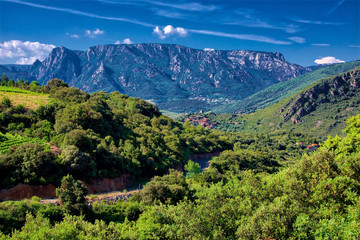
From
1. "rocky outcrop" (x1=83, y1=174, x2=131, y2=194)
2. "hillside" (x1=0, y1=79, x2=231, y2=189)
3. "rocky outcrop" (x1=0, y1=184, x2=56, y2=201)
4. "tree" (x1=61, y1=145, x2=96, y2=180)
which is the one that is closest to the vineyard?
"hillside" (x1=0, y1=79, x2=231, y2=189)

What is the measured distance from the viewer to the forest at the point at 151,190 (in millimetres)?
17578

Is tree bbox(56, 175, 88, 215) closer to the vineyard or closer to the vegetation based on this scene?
the vegetation

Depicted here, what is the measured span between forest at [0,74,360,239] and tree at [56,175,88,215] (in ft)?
0.35

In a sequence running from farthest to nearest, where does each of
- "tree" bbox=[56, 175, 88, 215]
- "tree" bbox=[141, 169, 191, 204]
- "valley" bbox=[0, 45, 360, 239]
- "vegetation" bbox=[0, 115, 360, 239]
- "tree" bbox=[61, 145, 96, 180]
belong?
"tree" bbox=[61, 145, 96, 180]
"tree" bbox=[141, 169, 191, 204]
"tree" bbox=[56, 175, 88, 215]
"valley" bbox=[0, 45, 360, 239]
"vegetation" bbox=[0, 115, 360, 239]

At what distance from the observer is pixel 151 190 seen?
33500mm

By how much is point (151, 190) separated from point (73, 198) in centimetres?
977

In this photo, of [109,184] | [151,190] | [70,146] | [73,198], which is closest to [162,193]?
[151,190]

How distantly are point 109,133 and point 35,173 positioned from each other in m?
26.7

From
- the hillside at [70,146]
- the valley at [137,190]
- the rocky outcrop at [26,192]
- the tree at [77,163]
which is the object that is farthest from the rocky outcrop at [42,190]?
the tree at [77,163]

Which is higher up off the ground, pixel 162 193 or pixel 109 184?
pixel 162 193

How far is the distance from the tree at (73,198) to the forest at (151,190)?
0.35 ft

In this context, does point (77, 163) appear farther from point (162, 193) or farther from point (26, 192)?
point (162, 193)

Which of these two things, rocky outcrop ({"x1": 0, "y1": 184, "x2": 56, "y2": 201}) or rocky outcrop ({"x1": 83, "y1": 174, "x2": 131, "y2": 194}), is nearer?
rocky outcrop ({"x1": 0, "y1": 184, "x2": 56, "y2": 201})

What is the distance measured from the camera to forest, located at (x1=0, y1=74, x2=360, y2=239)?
57.7 ft
